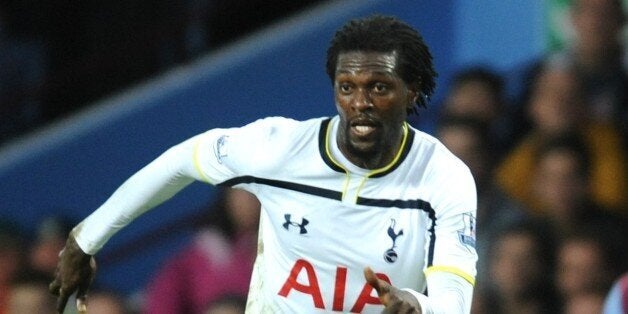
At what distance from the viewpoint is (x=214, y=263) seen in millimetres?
8398

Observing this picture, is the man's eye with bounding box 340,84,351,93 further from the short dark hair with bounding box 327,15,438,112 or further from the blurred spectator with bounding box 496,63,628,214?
the blurred spectator with bounding box 496,63,628,214

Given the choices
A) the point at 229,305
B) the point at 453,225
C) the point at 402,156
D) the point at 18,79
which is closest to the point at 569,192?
the point at 229,305

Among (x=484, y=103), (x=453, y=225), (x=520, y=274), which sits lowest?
(x=520, y=274)

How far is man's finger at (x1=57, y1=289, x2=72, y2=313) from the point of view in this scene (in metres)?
5.06

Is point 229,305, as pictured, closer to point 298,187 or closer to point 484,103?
point 484,103

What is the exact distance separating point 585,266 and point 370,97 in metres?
2.59

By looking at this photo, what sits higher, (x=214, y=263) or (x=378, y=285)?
(x=378, y=285)

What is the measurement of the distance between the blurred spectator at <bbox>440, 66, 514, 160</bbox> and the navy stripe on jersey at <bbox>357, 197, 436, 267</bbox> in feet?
8.57

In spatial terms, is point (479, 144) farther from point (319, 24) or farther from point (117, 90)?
point (117, 90)

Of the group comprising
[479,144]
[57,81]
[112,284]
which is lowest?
[112,284]

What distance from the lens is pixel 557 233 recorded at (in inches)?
281

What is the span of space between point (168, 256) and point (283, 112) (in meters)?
0.99

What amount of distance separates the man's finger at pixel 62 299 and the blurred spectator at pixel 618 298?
2560 millimetres

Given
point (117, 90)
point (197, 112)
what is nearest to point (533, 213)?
point (197, 112)
